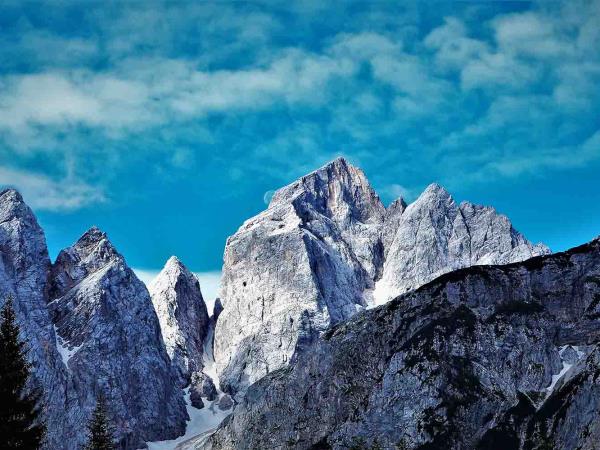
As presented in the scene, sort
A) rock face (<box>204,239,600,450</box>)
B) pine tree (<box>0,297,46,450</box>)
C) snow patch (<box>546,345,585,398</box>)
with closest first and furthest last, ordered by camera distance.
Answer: pine tree (<box>0,297,46,450</box>), rock face (<box>204,239,600,450</box>), snow patch (<box>546,345,585,398</box>)

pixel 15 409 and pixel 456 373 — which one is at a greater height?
pixel 456 373

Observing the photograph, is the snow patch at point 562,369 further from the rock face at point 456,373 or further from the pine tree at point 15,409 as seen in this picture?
the pine tree at point 15,409

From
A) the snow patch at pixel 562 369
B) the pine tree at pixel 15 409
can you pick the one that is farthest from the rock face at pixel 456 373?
the pine tree at pixel 15 409

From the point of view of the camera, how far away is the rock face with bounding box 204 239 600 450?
138625mm

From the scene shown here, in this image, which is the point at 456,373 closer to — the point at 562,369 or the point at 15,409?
the point at 562,369

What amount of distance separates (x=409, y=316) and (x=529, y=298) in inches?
1026

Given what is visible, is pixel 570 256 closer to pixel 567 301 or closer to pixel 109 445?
pixel 567 301

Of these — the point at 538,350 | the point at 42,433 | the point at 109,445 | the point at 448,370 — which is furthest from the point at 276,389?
A: the point at 42,433

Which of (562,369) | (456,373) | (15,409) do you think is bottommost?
(15,409)

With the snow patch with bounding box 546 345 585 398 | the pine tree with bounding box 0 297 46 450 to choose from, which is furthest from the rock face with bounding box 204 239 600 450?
the pine tree with bounding box 0 297 46 450

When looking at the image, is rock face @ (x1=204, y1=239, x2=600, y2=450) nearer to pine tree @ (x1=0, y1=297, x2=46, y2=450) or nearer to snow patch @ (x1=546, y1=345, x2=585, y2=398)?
snow patch @ (x1=546, y1=345, x2=585, y2=398)

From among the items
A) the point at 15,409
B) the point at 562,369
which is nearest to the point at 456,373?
the point at 562,369

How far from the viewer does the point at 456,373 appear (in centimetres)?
15125

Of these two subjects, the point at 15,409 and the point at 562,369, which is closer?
the point at 15,409
